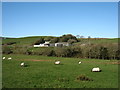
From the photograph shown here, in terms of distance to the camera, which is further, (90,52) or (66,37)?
(66,37)

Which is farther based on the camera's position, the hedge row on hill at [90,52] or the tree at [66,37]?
the tree at [66,37]

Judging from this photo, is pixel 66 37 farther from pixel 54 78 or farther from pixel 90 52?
pixel 54 78

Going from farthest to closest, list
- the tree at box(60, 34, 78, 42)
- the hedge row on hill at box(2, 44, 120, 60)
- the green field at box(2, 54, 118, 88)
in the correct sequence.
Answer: the tree at box(60, 34, 78, 42)
the hedge row on hill at box(2, 44, 120, 60)
the green field at box(2, 54, 118, 88)

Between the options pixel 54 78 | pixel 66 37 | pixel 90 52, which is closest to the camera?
pixel 54 78

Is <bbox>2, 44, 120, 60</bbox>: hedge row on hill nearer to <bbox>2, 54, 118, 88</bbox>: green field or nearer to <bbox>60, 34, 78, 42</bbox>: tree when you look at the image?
A: <bbox>2, 54, 118, 88</bbox>: green field

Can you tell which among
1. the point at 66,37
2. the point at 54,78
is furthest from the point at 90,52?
the point at 66,37

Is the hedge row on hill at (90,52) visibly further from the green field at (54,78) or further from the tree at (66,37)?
the tree at (66,37)

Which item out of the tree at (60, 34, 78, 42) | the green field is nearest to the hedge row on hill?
the green field

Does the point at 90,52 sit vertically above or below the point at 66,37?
below

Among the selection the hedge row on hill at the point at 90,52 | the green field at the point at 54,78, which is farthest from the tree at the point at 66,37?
the green field at the point at 54,78

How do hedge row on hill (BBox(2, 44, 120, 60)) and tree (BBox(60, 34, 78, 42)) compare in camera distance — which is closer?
hedge row on hill (BBox(2, 44, 120, 60))

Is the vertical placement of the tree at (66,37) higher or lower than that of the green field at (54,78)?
higher

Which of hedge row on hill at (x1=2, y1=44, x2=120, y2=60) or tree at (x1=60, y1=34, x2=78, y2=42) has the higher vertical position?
tree at (x1=60, y1=34, x2=78, y2=42)

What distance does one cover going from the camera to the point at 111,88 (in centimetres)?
1450
